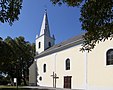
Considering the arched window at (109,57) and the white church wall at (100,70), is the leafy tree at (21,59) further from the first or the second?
the arched window at (109,57)

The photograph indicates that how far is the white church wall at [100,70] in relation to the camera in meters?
24.8

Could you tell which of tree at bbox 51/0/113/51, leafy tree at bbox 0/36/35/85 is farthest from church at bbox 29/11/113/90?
tree at bbox 51/0/113/51

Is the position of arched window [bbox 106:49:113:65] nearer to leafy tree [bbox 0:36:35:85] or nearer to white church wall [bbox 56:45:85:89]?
white church wall [bbox 56:45:85:89]

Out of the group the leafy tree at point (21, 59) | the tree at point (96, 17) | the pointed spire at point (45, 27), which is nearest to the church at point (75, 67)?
the pointed spire at point (45, 27)

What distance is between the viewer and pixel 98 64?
2638 centimetres

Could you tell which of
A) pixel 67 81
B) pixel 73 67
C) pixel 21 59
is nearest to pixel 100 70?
pixel 73 67

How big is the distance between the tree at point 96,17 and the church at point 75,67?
15.1 metres

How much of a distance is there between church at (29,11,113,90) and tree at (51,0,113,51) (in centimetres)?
1508

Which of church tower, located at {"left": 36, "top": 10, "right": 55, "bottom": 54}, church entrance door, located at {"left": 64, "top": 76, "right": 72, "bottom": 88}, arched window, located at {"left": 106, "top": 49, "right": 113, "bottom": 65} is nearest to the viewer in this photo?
arched window, located at {"left": 106, "top": 49, "right": 113, "bottom": 65}

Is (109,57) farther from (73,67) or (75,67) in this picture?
(73,67)

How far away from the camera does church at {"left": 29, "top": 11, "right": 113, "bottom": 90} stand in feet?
83.9

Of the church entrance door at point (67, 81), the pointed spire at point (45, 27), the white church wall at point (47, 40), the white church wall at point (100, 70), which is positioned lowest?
the church entrance door at point (67, 81)

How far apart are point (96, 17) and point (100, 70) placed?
19354 millimetres

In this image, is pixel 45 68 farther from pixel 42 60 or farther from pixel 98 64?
pixel 98 64
